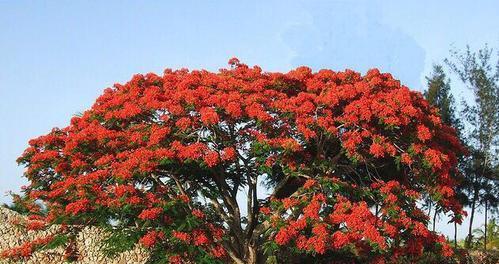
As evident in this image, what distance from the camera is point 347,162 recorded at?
16922 millimetres

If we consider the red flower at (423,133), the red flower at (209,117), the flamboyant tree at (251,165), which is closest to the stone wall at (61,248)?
the flamboyant tree at (251,165)

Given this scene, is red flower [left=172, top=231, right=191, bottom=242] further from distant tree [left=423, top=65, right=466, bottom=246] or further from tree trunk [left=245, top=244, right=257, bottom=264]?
distant tree [left=423, top=65, right=466, bottom=246]

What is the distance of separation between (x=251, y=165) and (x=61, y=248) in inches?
219

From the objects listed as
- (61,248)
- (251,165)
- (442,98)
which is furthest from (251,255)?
(442,98)

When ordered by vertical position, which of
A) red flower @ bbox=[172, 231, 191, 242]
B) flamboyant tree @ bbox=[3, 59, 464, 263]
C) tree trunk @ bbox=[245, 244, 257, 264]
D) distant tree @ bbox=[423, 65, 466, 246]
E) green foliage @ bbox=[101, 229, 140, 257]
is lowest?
green foliage @ bbox=[101, 229, 140, 257]

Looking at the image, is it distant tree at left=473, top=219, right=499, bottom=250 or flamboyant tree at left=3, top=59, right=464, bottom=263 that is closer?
flamboyant tree at left=3, top=59, right=464, bottom=263

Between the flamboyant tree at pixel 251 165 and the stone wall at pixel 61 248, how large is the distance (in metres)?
A: 0.33

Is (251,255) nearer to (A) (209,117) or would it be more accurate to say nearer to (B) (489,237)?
(A) (209,117)

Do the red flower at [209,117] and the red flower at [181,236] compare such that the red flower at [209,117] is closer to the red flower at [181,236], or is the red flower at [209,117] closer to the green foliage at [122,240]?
the red flower at [181,236]

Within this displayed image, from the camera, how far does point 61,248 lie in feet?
57.2

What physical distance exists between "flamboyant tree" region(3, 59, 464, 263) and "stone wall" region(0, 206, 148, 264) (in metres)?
0.33

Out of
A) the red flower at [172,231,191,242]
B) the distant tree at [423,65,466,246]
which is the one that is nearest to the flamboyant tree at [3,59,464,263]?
the red flower at [172,231,191,242]

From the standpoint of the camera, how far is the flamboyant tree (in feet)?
48.2

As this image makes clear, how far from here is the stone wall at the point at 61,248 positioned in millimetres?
17047
